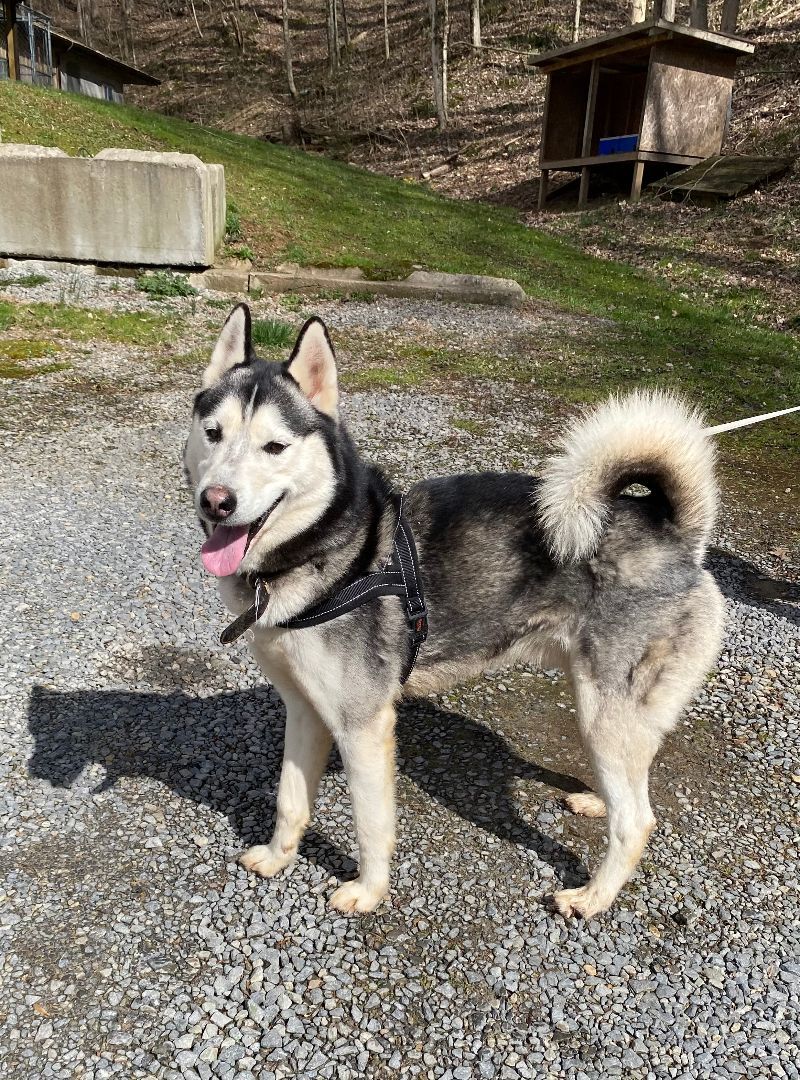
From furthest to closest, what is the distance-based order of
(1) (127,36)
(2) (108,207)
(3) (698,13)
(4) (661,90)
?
(1) (127,36) < (3) (698,13) < (4) (661,90) < (2) (108,207)

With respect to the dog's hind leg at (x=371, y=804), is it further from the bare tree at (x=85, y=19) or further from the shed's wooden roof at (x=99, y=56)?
the bare tree at (x=85, y=19)

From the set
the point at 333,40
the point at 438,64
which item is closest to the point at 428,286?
the point at 438,64

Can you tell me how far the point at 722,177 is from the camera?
17922mm

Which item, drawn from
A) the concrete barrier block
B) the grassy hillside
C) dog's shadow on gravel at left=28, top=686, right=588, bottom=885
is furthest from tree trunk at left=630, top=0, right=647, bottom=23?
dog's shadow on gravel at left=28, top=686, right=588, bottom=885

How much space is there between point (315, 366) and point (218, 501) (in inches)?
28.1

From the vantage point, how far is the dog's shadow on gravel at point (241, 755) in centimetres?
332

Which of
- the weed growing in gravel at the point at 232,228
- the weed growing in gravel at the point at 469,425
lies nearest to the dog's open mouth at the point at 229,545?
the weed growing in gravel at the point at 469,425

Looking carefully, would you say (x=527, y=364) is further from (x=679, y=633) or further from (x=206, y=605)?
(x=679, y=633)

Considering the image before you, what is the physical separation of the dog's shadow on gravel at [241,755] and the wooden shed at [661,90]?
19.2 meters

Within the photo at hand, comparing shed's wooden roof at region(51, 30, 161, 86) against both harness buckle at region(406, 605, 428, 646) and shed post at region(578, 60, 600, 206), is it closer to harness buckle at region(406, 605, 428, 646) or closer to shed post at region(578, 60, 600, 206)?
shed post at region(578, 60, 600, 206)

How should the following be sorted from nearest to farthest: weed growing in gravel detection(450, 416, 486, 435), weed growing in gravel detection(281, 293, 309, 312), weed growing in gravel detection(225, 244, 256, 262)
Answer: weed growing in gravel detection(450, 416, 486, 435) < weed growing in gravel detection(281, 293, 309, 312) < weed growing in gravel detection(225, 244, 256, 262)

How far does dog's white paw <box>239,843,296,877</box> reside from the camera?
120 inches

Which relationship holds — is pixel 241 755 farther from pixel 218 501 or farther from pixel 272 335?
pixel 272 335

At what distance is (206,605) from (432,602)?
7.45 feet
